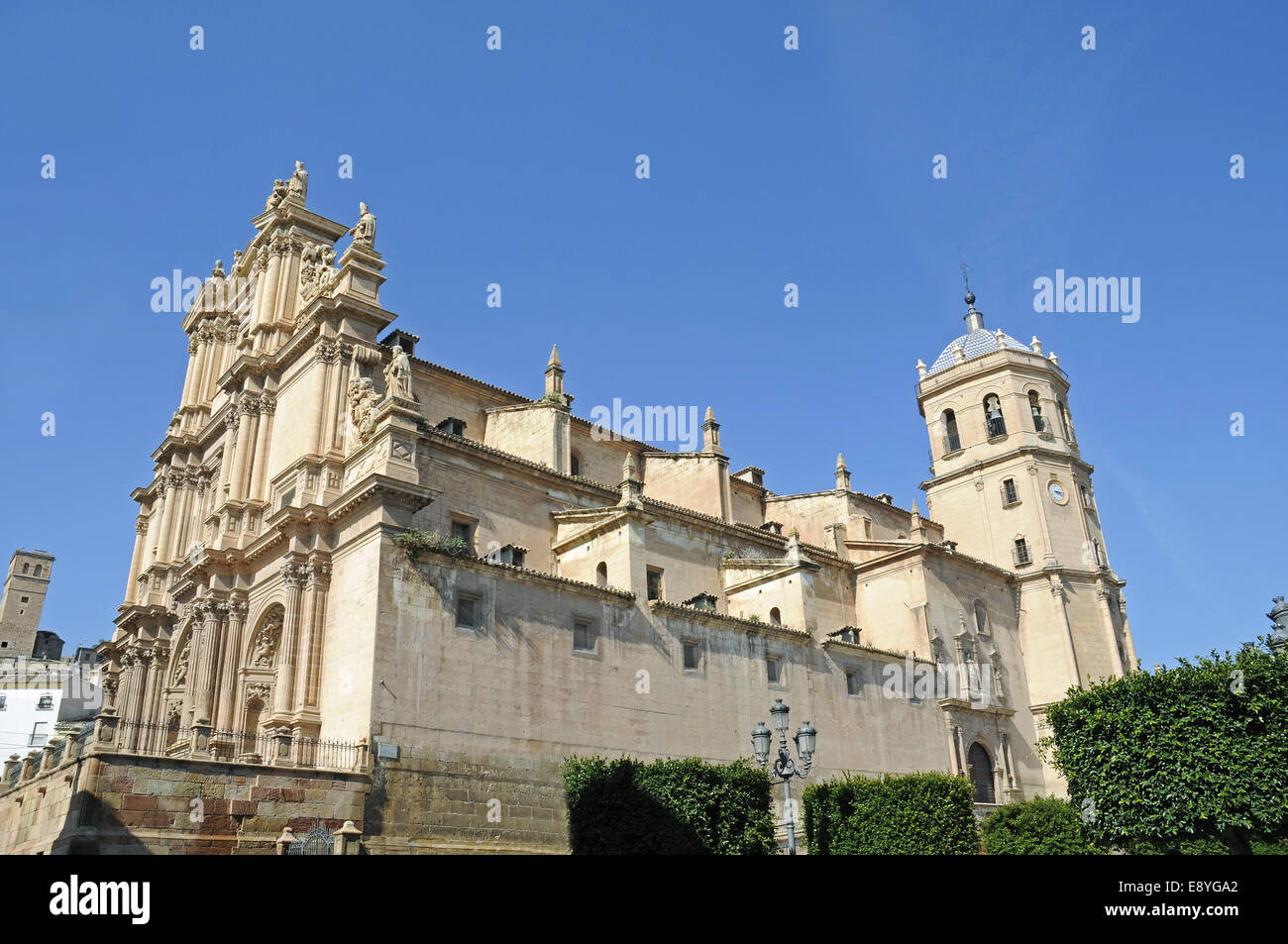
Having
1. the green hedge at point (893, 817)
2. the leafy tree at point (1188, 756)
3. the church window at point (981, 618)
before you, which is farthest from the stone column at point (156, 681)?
the church window at point (981, 618)

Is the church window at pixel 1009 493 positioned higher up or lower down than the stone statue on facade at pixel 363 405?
higher up

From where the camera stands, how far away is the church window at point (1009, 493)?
1954 inches

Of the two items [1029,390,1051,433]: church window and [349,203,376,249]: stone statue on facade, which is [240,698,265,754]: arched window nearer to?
[349,203,376,249]: stone statue on facade

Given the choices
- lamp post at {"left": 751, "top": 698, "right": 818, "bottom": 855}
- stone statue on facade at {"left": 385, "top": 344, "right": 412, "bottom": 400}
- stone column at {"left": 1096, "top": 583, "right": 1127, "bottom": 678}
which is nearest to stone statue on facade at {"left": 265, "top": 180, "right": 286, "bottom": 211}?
stone statue on facade at {"left": 385, "top": 344, "right": 412, "bottom": 400}

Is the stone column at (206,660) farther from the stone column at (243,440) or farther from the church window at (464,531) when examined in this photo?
the church window at (464,531)

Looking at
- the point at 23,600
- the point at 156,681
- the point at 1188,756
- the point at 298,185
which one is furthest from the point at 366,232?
the point at 23,600

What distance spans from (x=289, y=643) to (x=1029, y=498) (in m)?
35.6

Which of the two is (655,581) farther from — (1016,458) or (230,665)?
(1016,458)

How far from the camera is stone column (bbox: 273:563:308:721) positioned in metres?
27.6

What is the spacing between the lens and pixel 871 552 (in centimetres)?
4359

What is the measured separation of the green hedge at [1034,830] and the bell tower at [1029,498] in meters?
13.3

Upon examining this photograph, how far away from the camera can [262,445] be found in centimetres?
3588
